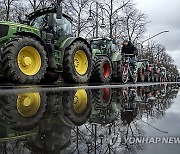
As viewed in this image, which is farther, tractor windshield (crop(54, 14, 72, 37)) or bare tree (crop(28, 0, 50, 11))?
bare tree (crop(28, 0, 50, 11))

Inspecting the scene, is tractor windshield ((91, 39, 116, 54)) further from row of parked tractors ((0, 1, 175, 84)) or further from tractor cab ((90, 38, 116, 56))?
row of parked tractors ((0, 1, 175, 84))

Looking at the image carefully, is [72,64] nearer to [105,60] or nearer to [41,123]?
[105,60]

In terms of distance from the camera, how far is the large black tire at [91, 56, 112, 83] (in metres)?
12.6

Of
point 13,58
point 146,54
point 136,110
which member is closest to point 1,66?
point 13,58

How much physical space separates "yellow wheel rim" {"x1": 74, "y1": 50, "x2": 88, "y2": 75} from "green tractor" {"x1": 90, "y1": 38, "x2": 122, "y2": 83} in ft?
5.17

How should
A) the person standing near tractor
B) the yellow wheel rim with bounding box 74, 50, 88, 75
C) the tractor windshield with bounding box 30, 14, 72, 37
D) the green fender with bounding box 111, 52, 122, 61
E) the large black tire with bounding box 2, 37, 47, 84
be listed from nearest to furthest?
the large black tire with bounding box 2, 37, 47, 84 → the tractor windshield with bounding box 30, 14, 72, 37 → the yellow wheel rim with bounding box 74, 50, 88, 75 → the person standing near tractor → the green fender with bounding box 111, 52, 122, 61

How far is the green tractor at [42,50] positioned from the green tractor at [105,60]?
169 cm

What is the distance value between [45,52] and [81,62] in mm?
2591

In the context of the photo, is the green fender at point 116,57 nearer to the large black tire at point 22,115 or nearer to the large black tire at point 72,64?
the large black tire at point 72,64

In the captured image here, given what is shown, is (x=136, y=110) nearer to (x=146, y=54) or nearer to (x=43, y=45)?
(x=43, y=45)

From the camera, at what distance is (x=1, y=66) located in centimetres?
761

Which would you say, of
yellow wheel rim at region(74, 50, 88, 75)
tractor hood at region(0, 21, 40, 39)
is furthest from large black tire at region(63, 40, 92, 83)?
tractor hood at region(0, 21, 40, 39)

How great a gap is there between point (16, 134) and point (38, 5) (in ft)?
89.8

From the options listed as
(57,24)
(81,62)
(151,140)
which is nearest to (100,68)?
(81,62)
